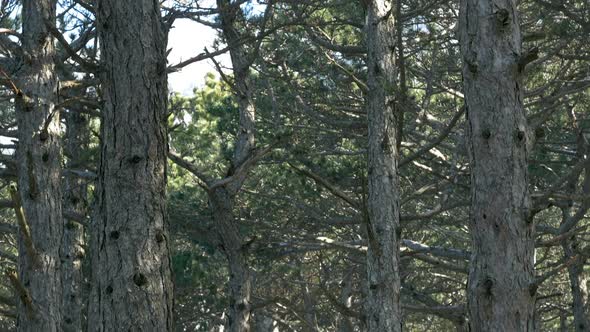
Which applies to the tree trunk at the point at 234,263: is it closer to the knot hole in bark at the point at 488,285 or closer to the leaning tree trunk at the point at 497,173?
the leaning tree trunk at the point at 497,173

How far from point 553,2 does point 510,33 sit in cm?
505

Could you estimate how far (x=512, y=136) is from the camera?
552 cm

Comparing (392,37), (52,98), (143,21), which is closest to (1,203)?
(52,98)

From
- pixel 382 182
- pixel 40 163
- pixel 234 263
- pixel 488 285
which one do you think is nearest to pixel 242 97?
pixel 234 263

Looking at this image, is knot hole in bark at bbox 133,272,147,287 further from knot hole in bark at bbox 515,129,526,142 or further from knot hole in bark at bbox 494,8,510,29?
knot hole in bark at bbox 494,8,510,29

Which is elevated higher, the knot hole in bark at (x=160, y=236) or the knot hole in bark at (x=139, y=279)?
the knot hole in bark at (x=160, y=236)

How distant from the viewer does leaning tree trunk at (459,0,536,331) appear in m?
5.38

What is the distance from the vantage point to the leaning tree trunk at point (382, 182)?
966cm

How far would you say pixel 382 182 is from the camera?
9.81 meters

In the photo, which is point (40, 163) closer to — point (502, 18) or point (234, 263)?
point (234, 263)

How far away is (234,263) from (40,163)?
10.2 feet

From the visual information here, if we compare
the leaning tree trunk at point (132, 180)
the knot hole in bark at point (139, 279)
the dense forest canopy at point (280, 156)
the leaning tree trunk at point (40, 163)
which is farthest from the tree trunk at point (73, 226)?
the knot hole in bark at point (139, 279)

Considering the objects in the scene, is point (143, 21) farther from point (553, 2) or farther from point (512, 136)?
point (553, 2)

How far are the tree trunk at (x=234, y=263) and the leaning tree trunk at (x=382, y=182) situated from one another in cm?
170
